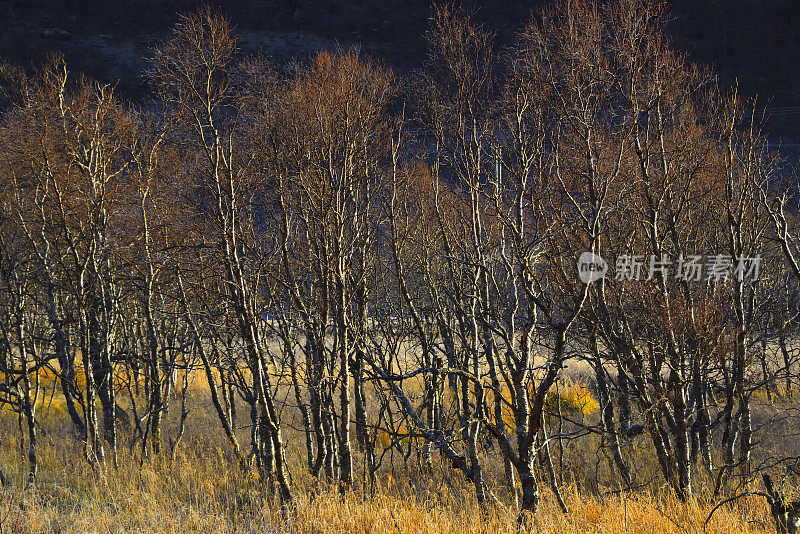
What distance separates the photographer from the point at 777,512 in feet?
14.0

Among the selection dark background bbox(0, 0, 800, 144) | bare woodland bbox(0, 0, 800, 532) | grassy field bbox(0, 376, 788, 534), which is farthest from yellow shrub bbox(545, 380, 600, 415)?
dark background bbox(0, 0, 800, 144)

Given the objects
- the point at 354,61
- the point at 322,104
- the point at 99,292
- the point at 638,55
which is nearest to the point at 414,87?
the point at 354,61

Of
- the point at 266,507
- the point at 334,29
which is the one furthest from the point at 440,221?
the point at 334,29

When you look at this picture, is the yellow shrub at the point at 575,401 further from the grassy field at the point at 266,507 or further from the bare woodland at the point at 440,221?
the grassy field at the point at 266,507

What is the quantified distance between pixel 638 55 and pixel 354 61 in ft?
13.8

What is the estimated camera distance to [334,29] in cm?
6775

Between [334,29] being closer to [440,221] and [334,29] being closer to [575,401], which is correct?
[575,401]

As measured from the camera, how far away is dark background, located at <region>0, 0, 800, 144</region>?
57.2 m

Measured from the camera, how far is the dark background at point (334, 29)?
57188 mm

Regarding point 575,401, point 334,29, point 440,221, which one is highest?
point 334,29

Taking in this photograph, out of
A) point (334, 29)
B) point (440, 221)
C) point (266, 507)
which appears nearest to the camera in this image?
point (266, 507)

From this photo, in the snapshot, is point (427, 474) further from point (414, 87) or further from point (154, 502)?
point (414, 87)

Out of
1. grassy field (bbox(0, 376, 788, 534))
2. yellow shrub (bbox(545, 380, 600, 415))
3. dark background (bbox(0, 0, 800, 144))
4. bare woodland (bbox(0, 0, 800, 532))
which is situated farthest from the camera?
dark background (bbox(0, 0, 800, 144))

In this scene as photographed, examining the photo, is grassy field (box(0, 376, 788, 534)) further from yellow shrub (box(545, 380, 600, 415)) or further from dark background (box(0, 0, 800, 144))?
dark background (box(0, 0, 800, 144))
